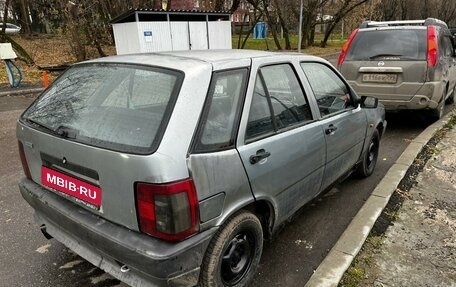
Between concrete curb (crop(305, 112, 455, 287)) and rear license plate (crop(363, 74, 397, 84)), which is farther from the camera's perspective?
rear license plate (crop(363, 74, 397, 84))

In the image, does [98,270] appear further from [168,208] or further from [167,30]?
[167,30]

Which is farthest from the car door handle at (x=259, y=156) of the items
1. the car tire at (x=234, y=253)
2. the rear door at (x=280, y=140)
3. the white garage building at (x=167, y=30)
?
the white garage building at (x=167, y=30)

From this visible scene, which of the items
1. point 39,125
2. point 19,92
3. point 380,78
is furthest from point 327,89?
point 19,92

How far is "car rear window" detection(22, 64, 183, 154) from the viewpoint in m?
2.08

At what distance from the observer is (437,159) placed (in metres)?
5.05

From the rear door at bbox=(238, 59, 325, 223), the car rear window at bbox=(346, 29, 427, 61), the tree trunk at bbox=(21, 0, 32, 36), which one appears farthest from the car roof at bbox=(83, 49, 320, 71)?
the tree trunk at bbox=(21, 0, 32, 36)

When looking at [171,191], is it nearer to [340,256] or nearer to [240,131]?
[240,131]

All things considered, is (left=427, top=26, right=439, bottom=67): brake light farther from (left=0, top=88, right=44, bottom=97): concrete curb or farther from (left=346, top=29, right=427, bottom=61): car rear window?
(left=0, top=88, right=44, bottom=97): concrete curb

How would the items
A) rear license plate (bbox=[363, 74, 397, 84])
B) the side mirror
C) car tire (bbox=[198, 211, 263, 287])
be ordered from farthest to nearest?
rear license plate (bbox=[363, 74, 397, 84]) → the side mirror → car tire (bbox=[198, 211, 263, 287])

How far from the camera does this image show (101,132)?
2197 mm

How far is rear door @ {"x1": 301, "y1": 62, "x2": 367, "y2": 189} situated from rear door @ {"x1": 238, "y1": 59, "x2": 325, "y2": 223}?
0.20 metres

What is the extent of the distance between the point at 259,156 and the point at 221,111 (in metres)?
0.39

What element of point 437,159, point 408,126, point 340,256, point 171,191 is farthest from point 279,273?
point 408,126

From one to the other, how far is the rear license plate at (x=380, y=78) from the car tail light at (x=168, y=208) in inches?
206
